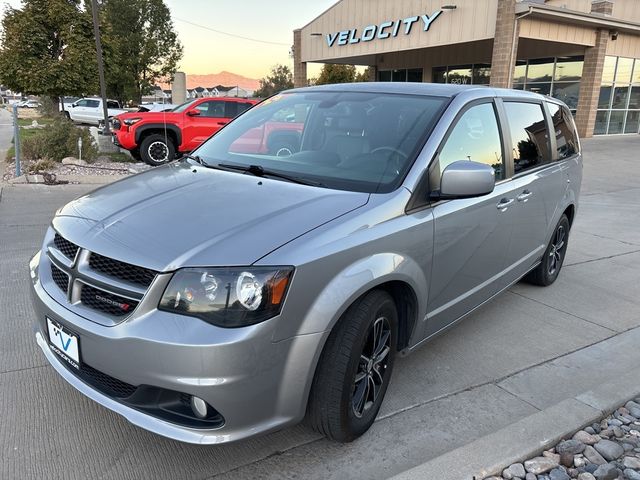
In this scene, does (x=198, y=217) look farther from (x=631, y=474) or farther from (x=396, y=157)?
(x=631, y=474)

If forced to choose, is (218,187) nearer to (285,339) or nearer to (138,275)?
(138,275)

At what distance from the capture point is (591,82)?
65.8 feet

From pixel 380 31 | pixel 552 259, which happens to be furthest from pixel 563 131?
pixel 380 31

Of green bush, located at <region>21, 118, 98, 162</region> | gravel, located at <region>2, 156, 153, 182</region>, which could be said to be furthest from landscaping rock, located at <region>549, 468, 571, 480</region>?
green bush, located at <region>21, 118, 98, 162</region>

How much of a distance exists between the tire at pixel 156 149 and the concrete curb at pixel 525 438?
1065cm

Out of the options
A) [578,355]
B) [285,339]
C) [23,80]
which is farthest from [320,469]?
[23,80]

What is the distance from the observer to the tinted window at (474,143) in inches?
119

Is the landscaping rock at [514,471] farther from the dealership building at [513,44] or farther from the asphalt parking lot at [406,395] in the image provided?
the dealership building at [513,44]

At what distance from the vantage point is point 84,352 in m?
2.26

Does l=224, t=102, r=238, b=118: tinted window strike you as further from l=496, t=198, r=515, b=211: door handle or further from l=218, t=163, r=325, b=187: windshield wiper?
l=496, t=198, r=515, b=211: door handle

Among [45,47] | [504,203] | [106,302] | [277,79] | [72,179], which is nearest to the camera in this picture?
[106,302]

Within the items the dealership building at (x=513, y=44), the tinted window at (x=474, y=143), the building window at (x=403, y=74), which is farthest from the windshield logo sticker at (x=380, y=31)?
the tinted window at (x=474, y=143)

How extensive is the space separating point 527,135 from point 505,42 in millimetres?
14607

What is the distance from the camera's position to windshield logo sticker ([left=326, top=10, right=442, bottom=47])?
65.9 ft
